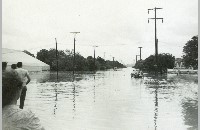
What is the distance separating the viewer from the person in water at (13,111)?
2.35 m

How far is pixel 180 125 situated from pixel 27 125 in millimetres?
6183

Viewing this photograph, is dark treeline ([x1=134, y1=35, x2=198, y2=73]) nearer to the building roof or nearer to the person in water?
the building roof

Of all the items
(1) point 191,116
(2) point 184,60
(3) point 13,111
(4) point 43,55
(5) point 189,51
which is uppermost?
(4) point 43,55

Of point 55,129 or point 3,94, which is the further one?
point 55,129

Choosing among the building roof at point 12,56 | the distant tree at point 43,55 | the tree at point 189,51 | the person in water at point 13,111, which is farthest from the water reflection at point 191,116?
the distant tree at point 43,55

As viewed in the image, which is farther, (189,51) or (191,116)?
(189,51)

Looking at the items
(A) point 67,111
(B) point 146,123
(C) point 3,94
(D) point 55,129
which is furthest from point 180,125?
(C) point 3,94

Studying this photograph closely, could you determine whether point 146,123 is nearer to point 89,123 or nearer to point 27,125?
point 89,123

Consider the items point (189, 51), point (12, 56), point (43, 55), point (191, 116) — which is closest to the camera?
point (191, 116)

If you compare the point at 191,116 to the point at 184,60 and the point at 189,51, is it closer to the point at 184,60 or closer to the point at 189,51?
the point at 184,60

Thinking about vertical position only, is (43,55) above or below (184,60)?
above

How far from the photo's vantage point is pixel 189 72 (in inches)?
2365

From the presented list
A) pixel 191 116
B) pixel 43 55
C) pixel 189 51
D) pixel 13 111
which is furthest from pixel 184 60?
pixel 43 55

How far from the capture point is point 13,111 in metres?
2.44
